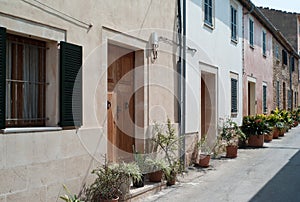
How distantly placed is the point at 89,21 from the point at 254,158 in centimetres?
773

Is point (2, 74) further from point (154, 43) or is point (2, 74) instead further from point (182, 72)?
point (182, 72)

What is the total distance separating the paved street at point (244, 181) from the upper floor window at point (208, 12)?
4.20 m

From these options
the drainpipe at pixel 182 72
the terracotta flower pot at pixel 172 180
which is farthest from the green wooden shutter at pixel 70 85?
the drainpipe at pixel 182 72

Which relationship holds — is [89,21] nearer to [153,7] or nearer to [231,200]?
[153,7]

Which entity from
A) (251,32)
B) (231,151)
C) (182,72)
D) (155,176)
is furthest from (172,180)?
(251,32)

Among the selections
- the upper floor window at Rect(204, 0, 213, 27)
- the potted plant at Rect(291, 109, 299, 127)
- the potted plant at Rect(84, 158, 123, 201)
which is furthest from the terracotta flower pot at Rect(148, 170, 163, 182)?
the potted plant at Rect(291, 109, 299, 127)

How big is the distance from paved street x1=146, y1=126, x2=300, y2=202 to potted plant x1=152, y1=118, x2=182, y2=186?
265mm

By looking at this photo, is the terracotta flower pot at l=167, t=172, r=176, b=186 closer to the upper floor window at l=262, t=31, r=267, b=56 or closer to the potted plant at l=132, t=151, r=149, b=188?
the potted plant at l=132, t=151, r=149, b=188

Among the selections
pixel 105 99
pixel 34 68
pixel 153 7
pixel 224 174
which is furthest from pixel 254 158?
pixel 34 68

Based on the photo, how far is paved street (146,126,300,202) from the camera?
23.2 feet

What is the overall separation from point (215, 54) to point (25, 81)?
8.23 m

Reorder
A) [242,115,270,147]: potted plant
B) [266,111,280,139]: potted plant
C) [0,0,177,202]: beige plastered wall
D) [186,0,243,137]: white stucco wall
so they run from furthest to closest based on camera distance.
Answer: [266,111,280,139]: potted plant, [242,115,270,147]: potted plant, [186,0,243,137]: white stucco wall, [0,0,177,202]: beige plastered wall

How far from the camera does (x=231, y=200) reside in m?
6.82

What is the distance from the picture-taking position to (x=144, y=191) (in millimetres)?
6945
